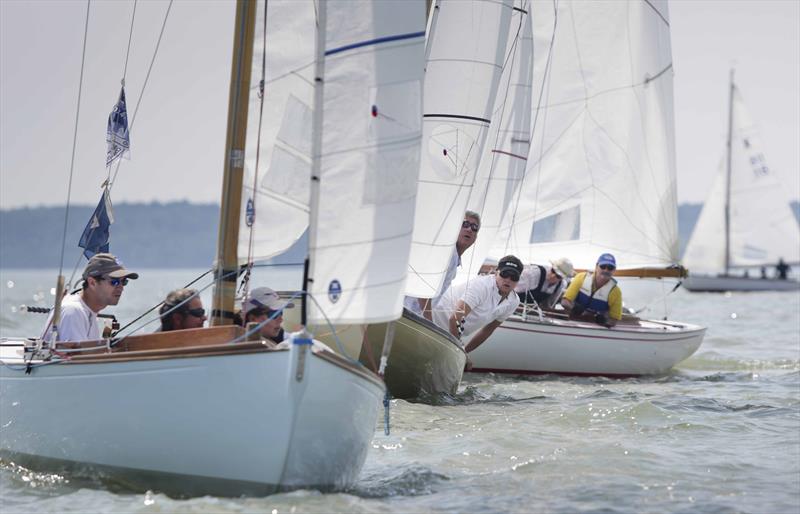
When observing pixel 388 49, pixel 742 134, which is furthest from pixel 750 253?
pixel 388 49

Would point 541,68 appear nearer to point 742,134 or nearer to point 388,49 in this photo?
point 388,49

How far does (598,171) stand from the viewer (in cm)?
1806

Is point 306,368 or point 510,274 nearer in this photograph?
point 306,368

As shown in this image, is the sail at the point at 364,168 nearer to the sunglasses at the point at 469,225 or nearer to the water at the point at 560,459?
the water at the point at 560,459

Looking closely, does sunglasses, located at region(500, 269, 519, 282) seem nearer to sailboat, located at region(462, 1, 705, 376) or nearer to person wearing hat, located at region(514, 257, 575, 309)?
person wearing hat, located at region(514, 257, 575, 309)

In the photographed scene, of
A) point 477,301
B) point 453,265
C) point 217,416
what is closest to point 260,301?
point 217,416

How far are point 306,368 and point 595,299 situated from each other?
31.8 feet

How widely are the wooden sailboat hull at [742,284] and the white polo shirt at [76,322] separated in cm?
5071

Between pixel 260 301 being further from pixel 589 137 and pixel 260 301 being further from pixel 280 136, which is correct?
pixel 589 137

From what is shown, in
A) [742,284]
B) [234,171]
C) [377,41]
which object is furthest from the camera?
[742,284]

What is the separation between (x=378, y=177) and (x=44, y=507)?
271 cm

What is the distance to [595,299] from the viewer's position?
15.3 m

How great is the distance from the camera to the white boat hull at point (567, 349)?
47.7 ft

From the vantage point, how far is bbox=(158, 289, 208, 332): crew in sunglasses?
23.7 feet
